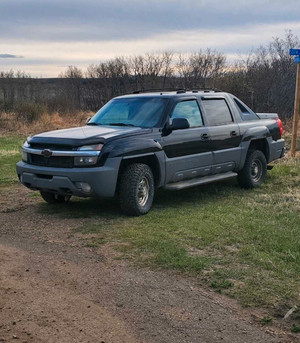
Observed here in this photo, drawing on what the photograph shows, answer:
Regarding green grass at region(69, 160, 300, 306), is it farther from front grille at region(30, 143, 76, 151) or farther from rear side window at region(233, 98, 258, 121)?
rear side window at region(233, 98, 258, 121)

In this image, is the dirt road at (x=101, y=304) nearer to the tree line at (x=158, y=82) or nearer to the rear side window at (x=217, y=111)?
the rear side window at (x=217, y=111)

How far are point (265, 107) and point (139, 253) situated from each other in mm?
19898

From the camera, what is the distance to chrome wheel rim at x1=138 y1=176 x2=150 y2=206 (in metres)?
6.79

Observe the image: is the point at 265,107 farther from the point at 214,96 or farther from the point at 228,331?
the point at 228,331

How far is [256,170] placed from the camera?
907 cm

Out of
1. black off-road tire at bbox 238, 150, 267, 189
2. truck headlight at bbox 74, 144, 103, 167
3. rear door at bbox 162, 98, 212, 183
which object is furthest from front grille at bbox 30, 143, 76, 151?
black off-road tire at bbox 238, 150, 267, 189

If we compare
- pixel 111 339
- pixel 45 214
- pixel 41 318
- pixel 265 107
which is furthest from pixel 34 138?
pixel 265 107

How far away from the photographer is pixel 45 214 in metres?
7.00

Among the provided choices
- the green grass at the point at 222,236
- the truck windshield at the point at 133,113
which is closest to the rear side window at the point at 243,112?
the green grass at the point at 222,236

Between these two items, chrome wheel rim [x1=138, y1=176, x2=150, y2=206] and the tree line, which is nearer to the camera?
chrome wheel rim [x1=138, y1=176, x2=150, y2=206]

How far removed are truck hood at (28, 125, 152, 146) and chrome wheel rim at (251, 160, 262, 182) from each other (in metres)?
2.86

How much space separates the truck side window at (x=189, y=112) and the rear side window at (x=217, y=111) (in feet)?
0.72

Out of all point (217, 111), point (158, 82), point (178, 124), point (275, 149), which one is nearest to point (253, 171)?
point (275, 149)

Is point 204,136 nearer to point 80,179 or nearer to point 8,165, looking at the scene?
point 80,179
